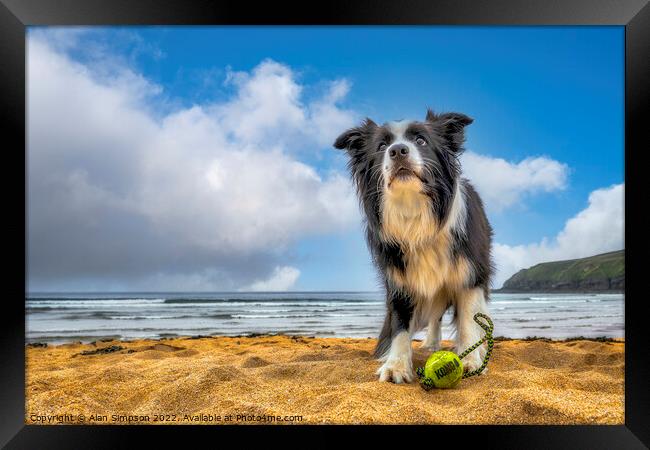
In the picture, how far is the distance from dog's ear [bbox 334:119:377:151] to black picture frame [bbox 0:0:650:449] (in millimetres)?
841

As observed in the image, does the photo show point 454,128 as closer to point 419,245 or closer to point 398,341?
point 419,245

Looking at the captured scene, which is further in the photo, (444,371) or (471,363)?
(471,363)

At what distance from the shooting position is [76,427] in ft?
6.79

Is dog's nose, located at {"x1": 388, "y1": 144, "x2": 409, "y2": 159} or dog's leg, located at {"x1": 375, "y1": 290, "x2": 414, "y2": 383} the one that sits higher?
dog's nose, located at {"x1": 388, "y1": 144, "x2": 409, "y2": 159}

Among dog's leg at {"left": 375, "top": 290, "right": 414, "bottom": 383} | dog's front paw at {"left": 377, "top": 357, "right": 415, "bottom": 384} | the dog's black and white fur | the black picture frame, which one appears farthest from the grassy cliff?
dog's front paw at {"left": 377, "top": 357, "right": 415, "bottom": 384}

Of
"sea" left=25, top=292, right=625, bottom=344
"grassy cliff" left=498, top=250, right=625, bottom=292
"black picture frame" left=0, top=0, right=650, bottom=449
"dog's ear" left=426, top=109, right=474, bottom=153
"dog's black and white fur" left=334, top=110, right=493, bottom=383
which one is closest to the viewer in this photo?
"black picture frame" left=0, top=0, right=650, bottom=449

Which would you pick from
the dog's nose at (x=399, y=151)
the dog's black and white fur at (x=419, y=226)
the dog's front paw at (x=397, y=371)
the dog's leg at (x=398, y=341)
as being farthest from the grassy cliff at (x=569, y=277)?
the dog's nose at (x=399, y=151)

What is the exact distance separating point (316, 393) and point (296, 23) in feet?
5.50

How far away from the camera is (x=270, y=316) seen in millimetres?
8758

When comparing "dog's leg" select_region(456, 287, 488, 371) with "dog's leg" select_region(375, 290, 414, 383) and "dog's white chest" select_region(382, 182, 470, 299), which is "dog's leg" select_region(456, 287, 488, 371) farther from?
"dog's leg" select_region(375, 290, 414, 383)

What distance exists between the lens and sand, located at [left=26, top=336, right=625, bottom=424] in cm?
212

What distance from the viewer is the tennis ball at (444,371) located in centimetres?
246

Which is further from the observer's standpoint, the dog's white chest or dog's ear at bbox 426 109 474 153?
dog's ear at bbox 426 109 474 153

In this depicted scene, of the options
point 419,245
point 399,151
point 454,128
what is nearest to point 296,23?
point 399,151
